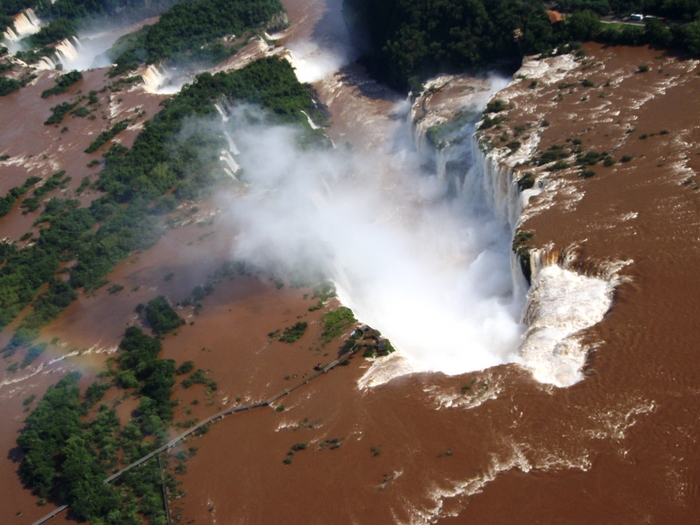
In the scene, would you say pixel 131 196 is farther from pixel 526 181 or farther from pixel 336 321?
pixel 526 181

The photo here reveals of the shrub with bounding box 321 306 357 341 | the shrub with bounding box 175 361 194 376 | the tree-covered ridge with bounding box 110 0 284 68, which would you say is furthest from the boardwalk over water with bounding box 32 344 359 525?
the tree-covered ridge with bounding box 110 0 284 68

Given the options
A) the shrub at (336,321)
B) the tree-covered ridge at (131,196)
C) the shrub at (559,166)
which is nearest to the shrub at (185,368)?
the shrub at (336,321)

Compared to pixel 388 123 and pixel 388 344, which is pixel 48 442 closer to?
pixel 388 344

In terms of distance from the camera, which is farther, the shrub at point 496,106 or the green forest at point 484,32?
the green forest at point 484,32

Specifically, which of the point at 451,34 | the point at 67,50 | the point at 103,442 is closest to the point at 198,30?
the point at 67,50

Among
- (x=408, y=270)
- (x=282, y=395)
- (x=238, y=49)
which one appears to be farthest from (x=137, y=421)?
(x=238, y=49)

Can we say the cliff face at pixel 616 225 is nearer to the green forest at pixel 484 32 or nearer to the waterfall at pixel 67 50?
the green forest at pixel 484 32
